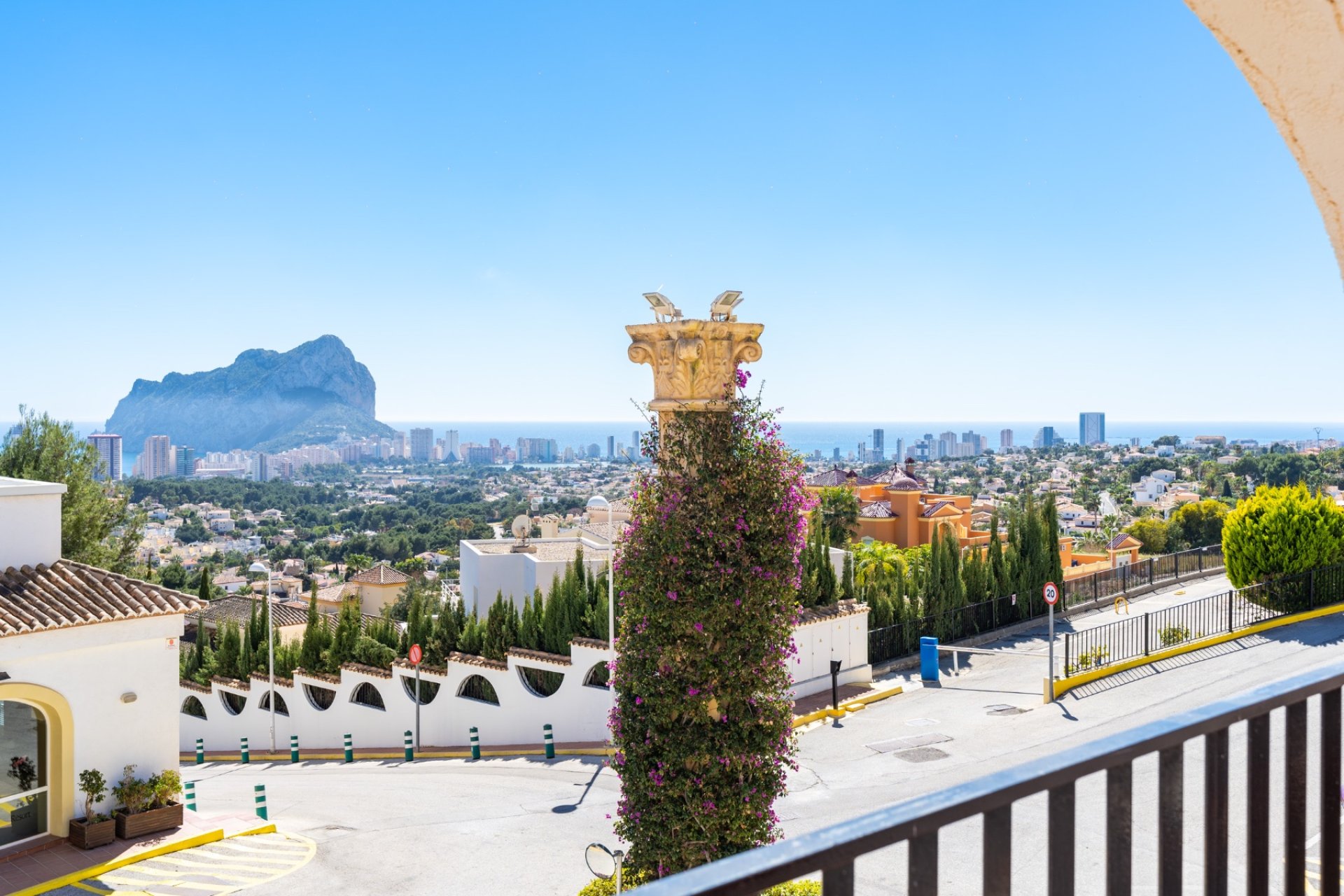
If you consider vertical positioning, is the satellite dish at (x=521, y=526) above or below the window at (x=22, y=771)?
above

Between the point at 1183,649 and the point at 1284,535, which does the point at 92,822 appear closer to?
the point at 1183,649

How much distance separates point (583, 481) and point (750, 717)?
558ft

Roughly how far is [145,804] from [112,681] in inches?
64.3

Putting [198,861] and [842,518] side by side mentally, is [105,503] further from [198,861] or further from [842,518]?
[842,518]

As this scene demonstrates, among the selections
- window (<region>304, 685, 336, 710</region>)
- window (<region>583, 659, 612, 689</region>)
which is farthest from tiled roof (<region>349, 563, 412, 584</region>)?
window (<region>583, 659, 612, 689</region>)

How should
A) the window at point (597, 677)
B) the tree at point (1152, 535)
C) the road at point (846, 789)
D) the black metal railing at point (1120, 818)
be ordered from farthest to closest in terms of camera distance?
the tree at point (1152, 535) → the window at point (597, 677) → the road at point (846, 789) → the black metal railing at point (1120, 818)

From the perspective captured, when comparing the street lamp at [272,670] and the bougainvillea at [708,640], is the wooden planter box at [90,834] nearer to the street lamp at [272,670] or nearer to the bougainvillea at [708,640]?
the bougainvillea at [708,640]

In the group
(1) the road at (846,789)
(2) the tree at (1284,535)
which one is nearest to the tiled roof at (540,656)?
(1) the road at (846,789)

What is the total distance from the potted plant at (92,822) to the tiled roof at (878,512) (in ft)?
106

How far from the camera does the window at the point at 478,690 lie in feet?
59.9

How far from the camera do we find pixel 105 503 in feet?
86.2

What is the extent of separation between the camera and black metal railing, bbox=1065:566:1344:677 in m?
17.7

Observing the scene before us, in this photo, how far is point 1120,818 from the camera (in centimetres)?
145

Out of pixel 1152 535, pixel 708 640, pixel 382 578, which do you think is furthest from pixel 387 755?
pixel 1152 535
